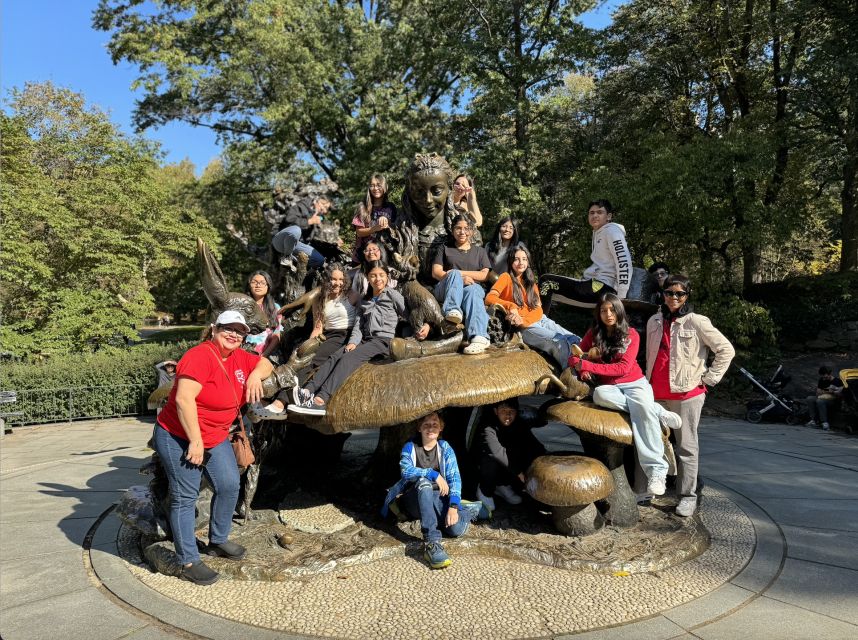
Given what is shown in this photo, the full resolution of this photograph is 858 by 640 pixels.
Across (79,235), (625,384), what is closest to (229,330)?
(625,384)

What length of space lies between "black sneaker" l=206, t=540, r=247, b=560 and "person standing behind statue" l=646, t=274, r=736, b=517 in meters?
3.78

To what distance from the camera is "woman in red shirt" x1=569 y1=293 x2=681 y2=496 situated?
15.1 feet

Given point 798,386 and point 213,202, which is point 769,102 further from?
point 213,202

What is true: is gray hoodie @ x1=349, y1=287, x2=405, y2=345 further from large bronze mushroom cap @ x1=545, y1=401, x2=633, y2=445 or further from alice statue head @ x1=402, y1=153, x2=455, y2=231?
large bronze mushroom cap @ x1=545, y1=401, x2=633, y2=445

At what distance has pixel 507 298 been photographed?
18.1 ft

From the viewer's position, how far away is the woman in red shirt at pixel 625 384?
182 inches

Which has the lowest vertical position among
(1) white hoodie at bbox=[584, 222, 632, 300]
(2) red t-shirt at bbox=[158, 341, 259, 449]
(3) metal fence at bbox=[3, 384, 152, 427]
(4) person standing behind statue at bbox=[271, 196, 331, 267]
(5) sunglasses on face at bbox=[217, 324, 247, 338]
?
(3) metal fence at bbox=[3, 384, 152, 427]

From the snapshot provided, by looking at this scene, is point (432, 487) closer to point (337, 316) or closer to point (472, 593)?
point (472, 593)

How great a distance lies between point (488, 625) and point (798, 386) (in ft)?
44.7

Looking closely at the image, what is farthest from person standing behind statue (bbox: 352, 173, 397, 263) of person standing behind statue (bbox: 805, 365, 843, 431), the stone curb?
person standing behind statue (bbox: 805, 365, 843, 431)

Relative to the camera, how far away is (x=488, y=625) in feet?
11.5

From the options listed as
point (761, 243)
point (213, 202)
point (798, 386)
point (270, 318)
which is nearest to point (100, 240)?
point (213, 202)

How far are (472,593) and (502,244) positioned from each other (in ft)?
11.2

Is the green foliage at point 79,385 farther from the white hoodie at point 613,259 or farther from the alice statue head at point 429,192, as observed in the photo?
the white hoodie at point 613,259
